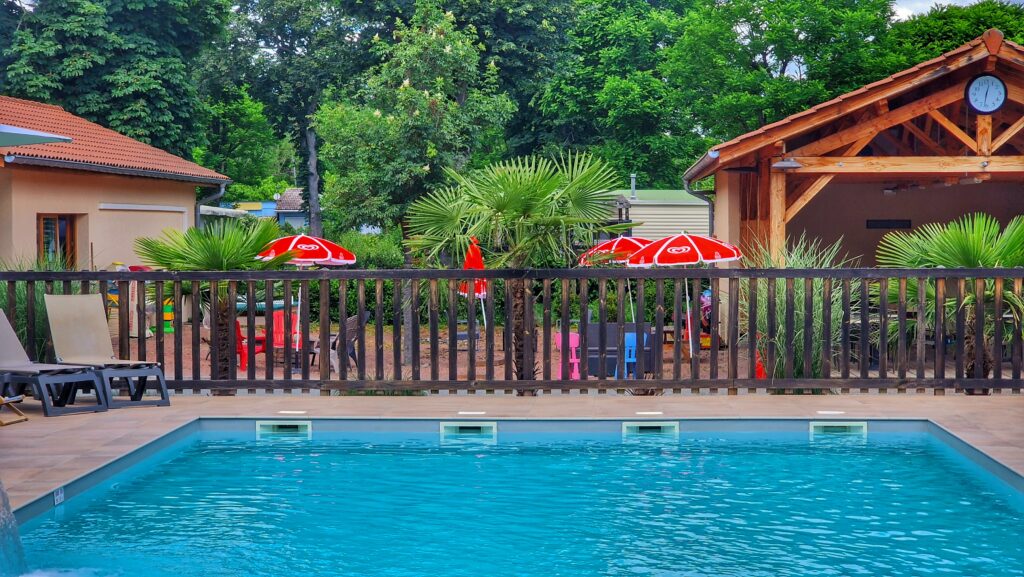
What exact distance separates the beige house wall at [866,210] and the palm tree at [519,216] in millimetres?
11186

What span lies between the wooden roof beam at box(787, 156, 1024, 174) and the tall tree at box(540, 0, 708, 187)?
20.4m

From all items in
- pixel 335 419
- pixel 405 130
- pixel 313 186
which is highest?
pixel 313 186

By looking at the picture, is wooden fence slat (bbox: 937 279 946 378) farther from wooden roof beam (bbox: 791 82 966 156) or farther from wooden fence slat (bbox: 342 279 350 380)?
wooden roof beam (bbox: 791 82 966 156)

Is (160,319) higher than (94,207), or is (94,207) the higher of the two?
(94,207)

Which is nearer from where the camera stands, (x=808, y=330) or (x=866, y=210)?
(x=808, y=330)

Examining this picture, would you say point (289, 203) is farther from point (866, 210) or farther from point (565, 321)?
point (565, 321)

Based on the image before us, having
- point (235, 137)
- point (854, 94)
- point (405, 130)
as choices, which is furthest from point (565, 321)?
point (235, 137)

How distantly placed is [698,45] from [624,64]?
234 inches

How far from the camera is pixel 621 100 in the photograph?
36.3m

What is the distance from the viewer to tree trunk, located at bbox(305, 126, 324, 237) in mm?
46375

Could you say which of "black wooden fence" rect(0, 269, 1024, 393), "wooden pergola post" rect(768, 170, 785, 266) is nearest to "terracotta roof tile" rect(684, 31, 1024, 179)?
"wooden pergola post" rect(768, 170, 785, 266)

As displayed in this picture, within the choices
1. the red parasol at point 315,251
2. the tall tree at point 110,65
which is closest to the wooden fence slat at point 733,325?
the red parasol at point 315,251

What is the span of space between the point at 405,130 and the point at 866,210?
1029 cm

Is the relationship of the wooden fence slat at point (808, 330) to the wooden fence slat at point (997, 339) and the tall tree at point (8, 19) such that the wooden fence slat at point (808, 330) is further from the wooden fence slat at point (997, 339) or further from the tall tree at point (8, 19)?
the tall tree at point (8, 19)
